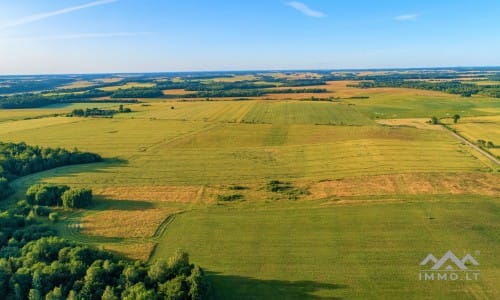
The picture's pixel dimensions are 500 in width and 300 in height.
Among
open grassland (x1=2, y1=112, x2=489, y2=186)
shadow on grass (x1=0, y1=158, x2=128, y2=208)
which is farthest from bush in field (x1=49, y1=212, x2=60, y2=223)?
open grassland (x1=2, y1=112, x2=489, y2=186)

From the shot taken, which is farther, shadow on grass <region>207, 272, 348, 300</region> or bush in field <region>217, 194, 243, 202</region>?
bush in field <region>217, 194, 243, 202</region>

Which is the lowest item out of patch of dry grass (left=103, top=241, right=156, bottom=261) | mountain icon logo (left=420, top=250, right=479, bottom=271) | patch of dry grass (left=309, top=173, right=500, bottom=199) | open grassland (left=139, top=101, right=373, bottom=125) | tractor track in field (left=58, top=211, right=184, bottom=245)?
mountain icon logo (left=420, top=250, right=479, bottom=271)

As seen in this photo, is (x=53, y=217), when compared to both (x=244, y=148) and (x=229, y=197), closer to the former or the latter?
(x=229, y=197)

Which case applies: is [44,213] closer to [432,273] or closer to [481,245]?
[432,273]

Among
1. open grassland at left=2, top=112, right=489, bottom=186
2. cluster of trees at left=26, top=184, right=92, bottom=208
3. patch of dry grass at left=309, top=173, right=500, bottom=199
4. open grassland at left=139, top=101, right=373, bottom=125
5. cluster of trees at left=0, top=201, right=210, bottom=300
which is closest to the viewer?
cluster of trees at left=0, top=201, right=210, bottom=300

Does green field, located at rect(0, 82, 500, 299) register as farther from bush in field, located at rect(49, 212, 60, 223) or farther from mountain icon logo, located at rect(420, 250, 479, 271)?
bush in field, located at rect(49, 212, 60, 223)

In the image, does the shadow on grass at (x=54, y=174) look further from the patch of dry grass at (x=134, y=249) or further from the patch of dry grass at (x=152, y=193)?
the patch of dry grass at (x=134, y=249)

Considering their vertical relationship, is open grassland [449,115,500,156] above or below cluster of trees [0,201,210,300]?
above
